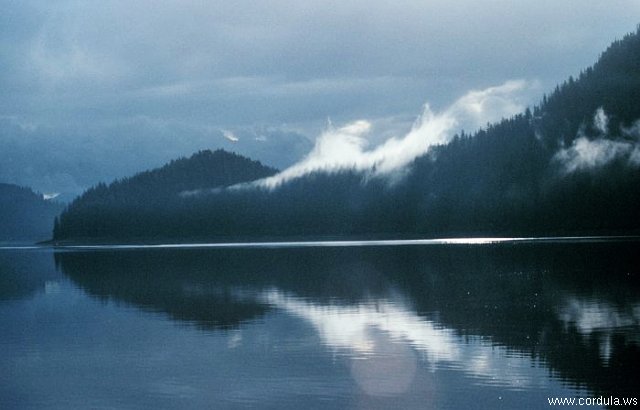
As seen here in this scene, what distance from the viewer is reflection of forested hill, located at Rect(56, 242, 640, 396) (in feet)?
151

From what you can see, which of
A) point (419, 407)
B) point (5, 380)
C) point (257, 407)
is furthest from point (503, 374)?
point (5, 380)

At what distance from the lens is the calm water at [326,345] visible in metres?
37.4

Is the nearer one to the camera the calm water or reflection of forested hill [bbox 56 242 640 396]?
the calm water

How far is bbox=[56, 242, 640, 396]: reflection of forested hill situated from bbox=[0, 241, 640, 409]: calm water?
0.59 feet

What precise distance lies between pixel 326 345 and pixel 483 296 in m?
30.7

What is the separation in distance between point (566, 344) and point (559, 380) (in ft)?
33.5

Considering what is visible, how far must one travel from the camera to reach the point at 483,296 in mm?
78625

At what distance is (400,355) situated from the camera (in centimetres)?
4675

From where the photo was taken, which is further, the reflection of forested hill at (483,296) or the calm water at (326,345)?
the reflection of forested hill at (483,296)

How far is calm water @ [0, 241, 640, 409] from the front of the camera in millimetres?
37438

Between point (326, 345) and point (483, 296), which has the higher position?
point (483, 296)

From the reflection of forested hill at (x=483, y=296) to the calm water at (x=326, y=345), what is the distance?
179 millimetres

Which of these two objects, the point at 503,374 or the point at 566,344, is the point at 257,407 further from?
the point at 566,344

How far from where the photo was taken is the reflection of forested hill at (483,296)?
45969 millimetres
